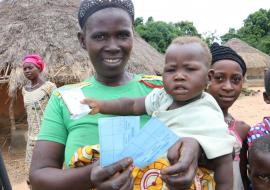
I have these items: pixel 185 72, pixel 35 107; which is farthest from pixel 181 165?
pixel 35 107

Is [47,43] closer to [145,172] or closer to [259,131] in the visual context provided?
[259,131]

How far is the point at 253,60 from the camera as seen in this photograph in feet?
85.9

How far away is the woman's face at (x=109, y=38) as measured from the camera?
1563mm

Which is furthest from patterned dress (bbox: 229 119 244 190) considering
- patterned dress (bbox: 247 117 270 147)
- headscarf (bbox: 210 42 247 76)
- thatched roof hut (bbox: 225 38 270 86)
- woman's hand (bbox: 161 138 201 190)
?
thatched roof hut (bbox: 225 38 270 86)

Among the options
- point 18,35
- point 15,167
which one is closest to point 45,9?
point 18,35

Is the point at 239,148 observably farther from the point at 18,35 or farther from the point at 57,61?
the point at 18,35

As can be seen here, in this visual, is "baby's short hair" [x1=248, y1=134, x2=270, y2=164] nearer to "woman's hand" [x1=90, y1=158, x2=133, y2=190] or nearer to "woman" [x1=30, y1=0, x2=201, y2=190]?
"woman" [x1=30, y1=0, x2=201, y2=190]

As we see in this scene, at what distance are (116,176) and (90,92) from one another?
0.57 m

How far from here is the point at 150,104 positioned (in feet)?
5.21

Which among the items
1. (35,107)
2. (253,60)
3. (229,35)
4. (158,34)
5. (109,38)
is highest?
(229,35)

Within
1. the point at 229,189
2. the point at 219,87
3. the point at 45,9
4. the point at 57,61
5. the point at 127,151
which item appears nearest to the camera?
the point at 127,151

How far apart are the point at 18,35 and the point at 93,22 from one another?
310 inches

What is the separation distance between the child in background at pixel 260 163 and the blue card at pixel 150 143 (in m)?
0.65

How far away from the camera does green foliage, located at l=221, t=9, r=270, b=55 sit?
33094 mm
